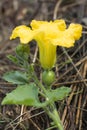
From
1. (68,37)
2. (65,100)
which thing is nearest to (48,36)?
(68,37)

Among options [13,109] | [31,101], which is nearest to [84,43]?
[13,109]

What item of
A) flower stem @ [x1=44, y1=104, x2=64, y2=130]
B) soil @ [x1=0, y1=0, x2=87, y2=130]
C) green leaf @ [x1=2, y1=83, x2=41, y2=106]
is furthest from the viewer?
soil @ [x1=0, y1=0, x2=87, y2=130]

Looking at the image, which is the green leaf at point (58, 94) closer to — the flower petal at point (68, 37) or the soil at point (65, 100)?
the flower petal at point (68, 37)

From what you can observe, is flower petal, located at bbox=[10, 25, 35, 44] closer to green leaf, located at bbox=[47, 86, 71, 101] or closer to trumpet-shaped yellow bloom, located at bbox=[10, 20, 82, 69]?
trumpet-shaped yellow bloom, located at bbox=[10, 20, 82, 69]

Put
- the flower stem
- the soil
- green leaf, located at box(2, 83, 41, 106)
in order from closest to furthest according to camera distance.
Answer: green leaf, located at box(2, 83, 41, 106), the flower stem, the soil

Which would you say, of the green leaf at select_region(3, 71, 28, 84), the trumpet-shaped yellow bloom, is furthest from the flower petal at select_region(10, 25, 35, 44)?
the green leaf at select_region(3, 71, 28, 84)
